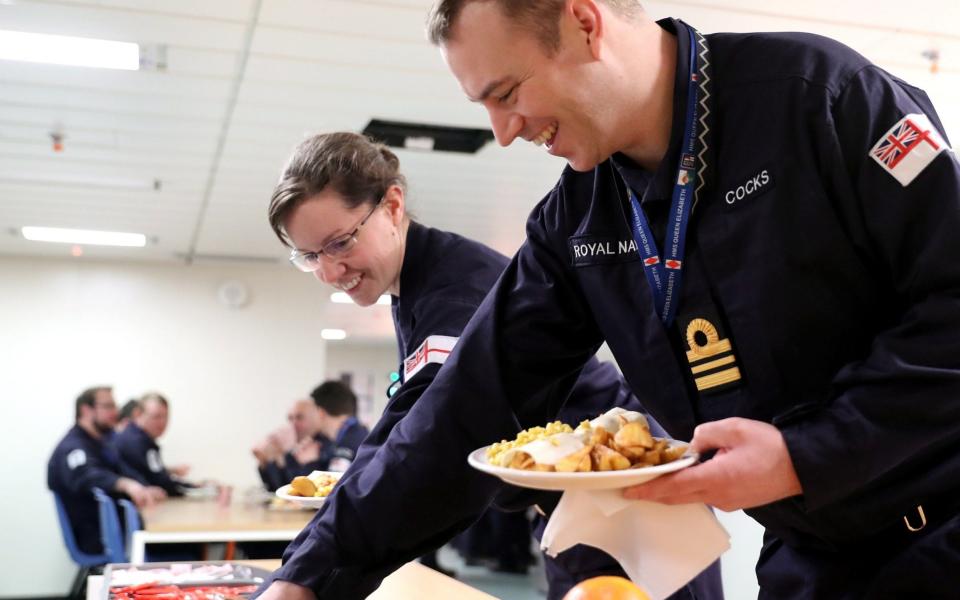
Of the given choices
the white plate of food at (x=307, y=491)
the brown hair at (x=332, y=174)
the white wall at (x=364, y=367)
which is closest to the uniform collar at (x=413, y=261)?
the brown hair at (x=332, y=174)

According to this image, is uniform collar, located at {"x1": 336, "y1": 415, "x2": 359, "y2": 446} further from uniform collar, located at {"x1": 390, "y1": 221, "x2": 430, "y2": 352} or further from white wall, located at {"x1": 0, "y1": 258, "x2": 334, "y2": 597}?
uniform collar, located at {"x1": 390, "y1": 221, "x2": 430, "y2": 352}

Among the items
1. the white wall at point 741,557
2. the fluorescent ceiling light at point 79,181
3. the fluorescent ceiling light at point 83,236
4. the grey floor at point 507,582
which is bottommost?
the grey floor at point 507,582

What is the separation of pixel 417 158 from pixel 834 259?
4.76m

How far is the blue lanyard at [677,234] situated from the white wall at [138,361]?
8.75 m

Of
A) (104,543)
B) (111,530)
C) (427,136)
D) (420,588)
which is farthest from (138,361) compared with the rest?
(420,588)

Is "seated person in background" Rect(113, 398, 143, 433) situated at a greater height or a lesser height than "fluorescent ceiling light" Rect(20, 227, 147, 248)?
lesser

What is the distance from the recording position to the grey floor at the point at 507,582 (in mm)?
8266

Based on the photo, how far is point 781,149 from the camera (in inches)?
42.5

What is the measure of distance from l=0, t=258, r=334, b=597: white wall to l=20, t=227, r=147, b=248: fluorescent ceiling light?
103 centimetres

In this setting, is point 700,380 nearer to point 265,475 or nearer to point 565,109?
point 565,109

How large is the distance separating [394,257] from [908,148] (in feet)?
3.79

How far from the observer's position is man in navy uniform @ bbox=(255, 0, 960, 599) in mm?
943

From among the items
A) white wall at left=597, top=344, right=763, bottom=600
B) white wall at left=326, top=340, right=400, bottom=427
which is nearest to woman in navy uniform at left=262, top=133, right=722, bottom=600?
white wall at left=597, top=344, right=763, bottom=600

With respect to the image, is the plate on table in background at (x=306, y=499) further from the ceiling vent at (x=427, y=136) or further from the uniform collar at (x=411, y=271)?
the ceiling vent at (x=427, y=136)
